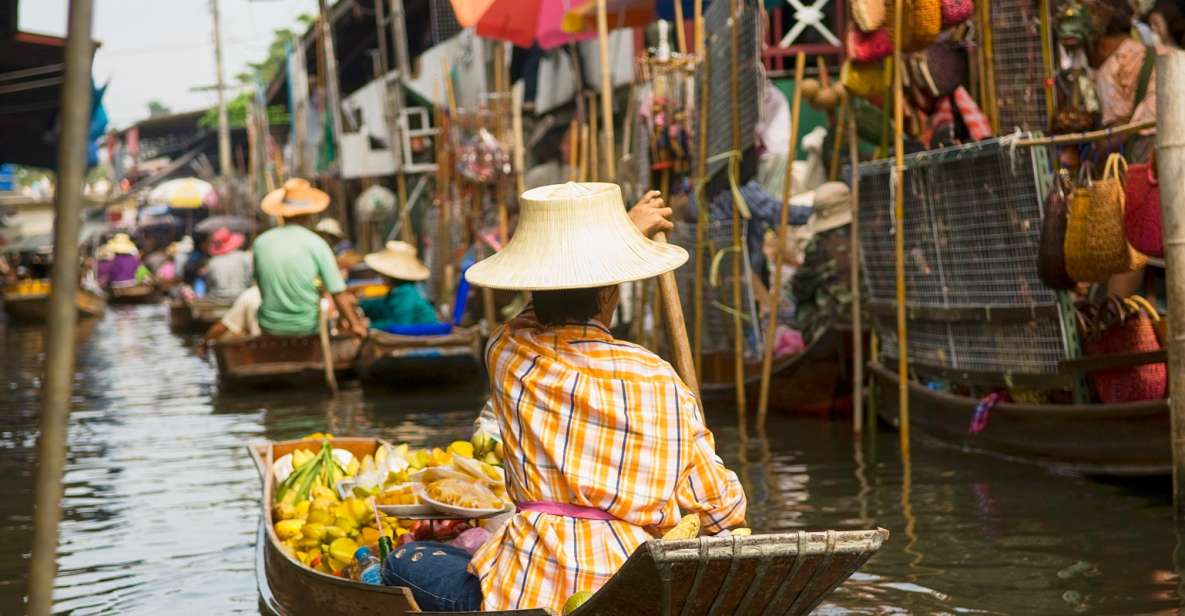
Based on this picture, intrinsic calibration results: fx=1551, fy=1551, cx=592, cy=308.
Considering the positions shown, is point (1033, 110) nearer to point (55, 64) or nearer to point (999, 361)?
point (999, 361)

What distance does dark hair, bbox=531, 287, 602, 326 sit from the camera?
3840 millimetres

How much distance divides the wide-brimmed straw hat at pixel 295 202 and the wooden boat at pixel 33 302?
13.7 metres

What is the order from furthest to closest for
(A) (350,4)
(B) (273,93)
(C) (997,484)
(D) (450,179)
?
(B) (273,93), (A) (350,4), (D) (450,179), (C) (997,484)

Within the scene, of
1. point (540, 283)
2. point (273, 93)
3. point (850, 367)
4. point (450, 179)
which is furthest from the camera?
point (273, 93)

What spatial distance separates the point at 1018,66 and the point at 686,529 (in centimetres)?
601

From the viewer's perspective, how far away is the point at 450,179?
61.2 ft

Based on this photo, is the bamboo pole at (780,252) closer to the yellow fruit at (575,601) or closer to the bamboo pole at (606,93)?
the bamboo pole at (606,93)

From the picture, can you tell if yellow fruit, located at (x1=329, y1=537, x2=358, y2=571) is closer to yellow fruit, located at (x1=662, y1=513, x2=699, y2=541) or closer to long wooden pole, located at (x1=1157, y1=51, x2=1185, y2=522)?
Result: yellow fruit, located at (x1=662, y1=513, x2=699, y2=541)

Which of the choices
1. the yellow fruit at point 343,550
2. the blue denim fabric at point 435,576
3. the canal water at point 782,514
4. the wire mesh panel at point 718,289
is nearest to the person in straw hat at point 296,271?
the canal water at point 782,514

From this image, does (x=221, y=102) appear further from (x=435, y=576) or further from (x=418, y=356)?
(x=435, y=576)

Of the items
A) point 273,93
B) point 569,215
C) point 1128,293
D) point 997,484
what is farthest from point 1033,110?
point 273,93

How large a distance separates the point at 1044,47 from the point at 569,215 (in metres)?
5.60

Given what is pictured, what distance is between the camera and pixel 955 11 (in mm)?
8453

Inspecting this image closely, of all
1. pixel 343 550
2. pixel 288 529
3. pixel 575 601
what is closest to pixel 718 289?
pixel 288 529
